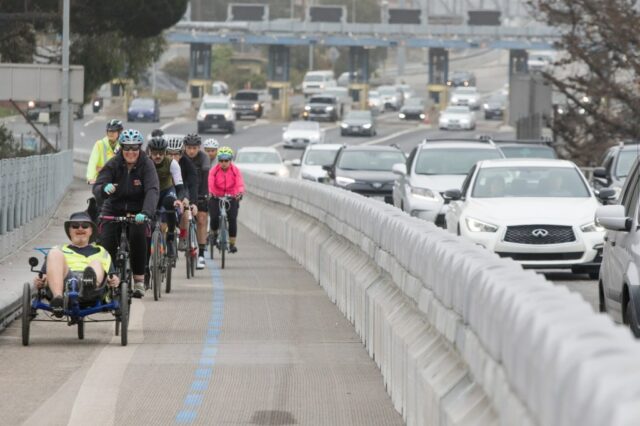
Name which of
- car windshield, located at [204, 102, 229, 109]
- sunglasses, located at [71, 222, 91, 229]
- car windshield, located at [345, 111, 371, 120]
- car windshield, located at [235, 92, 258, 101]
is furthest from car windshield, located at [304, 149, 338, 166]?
car windshield, located at [235, 92, 258, 101]

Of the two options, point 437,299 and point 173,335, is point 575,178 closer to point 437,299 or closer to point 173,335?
point 173,335

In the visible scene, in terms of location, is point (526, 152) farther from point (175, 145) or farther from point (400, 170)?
point (175, 145)

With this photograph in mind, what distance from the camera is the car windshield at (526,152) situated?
119ft

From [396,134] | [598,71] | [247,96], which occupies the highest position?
[598,71]

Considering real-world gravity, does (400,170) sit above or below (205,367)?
above

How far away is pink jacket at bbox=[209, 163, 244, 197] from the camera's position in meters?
24.8

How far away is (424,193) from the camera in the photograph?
1151 inches

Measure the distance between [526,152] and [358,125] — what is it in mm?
66705

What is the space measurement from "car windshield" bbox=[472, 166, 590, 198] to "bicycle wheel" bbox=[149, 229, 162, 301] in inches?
213

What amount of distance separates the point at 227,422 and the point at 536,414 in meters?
5.27

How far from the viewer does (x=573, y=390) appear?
4672 mm

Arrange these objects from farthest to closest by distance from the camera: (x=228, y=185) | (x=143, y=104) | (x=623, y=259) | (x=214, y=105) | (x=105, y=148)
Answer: (x=143, y=104), (x=214, y=105), (x=228, y=185), (x=105, y=148), (x=623, y=259)

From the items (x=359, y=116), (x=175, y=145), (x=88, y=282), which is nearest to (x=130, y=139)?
(x=88, y=282)

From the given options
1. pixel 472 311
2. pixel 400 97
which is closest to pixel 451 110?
pixel 400 97
